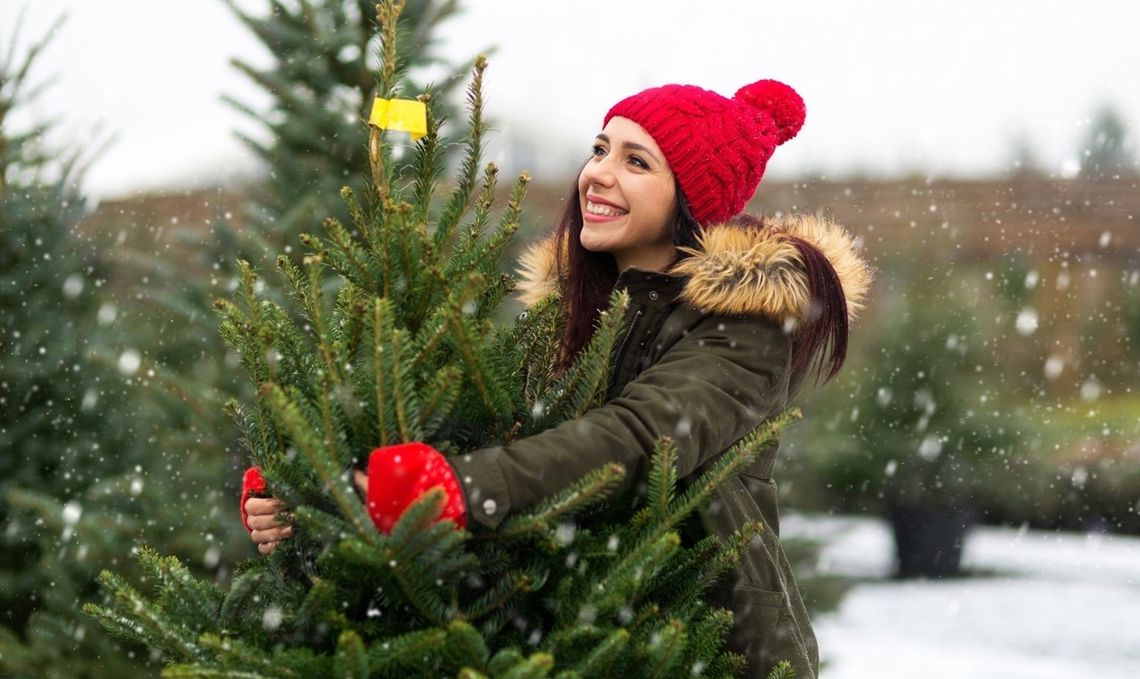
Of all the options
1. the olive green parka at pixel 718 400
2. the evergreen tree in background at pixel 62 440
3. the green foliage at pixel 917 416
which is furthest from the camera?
the green foliage at pixel 917 416

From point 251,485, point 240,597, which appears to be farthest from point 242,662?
point 251,485

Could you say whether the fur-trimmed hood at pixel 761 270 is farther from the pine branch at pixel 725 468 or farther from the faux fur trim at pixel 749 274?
the pine branch at pixel 725 468

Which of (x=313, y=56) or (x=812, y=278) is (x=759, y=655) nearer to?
(x=812, y=278)

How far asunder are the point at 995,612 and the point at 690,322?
7.10 metres

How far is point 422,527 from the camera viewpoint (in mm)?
1351

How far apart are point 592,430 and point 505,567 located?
23 cm

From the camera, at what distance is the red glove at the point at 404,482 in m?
1.39

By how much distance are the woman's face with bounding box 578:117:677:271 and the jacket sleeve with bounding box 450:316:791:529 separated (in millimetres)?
354

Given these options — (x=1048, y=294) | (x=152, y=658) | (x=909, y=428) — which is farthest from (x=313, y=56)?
(x=1048, y=294)

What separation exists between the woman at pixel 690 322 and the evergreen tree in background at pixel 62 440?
8.13 feet

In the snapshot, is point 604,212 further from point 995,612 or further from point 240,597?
point 995,612

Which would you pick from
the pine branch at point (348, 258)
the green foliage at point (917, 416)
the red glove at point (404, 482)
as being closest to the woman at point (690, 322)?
the red glove at point (404, 482)

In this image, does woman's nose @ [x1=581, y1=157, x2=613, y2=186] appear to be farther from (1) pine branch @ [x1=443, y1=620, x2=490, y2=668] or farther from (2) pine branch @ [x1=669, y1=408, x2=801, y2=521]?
(1) pine branch @ [x1=443, y1=620, x2=490, y2=668]

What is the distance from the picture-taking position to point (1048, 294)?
36.3 feet
